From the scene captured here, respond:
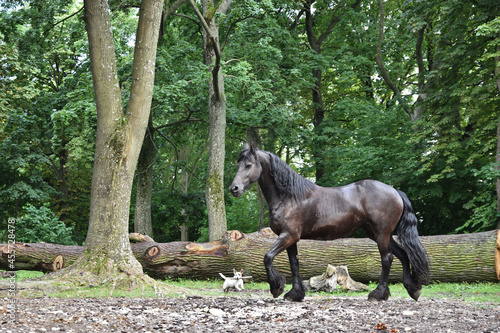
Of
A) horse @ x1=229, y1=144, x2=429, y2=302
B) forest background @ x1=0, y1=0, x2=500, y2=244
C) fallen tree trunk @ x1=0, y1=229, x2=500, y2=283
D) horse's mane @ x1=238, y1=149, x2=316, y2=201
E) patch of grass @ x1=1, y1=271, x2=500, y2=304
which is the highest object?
forest background @ x1=0, y1=0, x2=500, y2=244

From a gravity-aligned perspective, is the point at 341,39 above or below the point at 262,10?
above

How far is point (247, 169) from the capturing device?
656 centimetres

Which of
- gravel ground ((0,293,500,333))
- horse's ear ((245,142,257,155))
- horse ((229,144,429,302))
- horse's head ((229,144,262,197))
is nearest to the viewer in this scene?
gravel ground ((0,293,500,333))

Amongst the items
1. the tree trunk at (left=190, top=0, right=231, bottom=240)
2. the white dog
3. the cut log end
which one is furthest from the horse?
the tree trunk at (left=190, top=0, right=231, bottom=240)

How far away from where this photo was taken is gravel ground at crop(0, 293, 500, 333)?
4887 millimetres

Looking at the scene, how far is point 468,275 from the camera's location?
34.0ft

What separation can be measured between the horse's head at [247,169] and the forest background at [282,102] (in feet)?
24.0

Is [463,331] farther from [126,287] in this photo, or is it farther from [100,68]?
[100,68]

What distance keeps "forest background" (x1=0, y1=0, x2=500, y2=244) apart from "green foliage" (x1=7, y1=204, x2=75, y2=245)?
0.15 feet

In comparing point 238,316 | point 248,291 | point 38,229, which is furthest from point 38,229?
point 238,316

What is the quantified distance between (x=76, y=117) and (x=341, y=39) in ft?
45.2

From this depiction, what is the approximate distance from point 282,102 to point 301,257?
341 inches

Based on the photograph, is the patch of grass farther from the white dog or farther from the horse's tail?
the horse's tail

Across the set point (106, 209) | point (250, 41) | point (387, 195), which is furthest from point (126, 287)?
point (250, 41)
